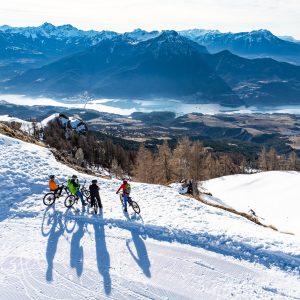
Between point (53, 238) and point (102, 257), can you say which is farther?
point (53, 238)

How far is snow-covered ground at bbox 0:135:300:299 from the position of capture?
2181 cm

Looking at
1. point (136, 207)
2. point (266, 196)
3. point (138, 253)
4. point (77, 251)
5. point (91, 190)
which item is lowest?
point (266, 196)

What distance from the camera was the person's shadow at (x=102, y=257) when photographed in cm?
2220

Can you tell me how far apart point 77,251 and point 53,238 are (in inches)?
102

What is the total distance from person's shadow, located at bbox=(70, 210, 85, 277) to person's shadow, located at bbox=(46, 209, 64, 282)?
3.72 feet

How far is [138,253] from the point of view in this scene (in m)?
25.4

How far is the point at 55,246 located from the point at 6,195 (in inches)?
409

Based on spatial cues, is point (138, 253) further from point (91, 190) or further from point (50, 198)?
point (50, 198)

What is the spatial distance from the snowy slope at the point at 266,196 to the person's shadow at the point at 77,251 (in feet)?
90.8

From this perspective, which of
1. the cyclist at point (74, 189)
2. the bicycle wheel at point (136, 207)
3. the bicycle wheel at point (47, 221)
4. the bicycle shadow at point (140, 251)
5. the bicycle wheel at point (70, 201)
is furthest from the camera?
the bicycle wheel at point (70, 201)

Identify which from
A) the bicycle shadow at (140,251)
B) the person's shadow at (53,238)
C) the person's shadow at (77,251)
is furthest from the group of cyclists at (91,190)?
the bicycle shadow at (140,251)

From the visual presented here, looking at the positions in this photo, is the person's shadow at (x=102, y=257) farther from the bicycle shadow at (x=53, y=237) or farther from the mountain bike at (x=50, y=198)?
the mountain bike at (x=50, y=198)

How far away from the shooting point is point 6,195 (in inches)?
1331

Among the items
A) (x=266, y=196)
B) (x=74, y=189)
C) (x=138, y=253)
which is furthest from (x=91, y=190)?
(x=266, y=196)
